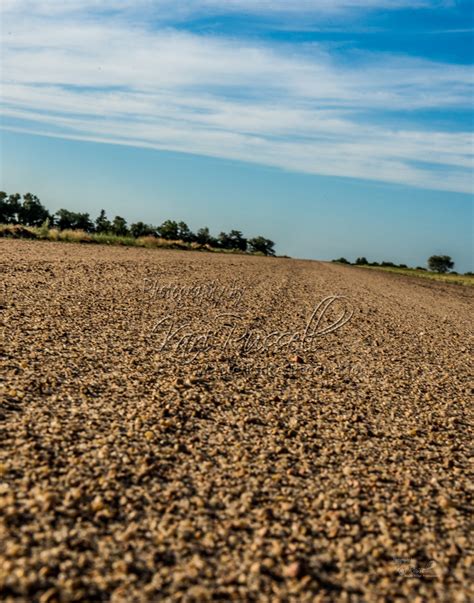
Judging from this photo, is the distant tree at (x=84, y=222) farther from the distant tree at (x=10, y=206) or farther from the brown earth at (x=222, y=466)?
the brown earth at (x=222, y=466)

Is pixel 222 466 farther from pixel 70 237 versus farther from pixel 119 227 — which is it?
pixel 119 227

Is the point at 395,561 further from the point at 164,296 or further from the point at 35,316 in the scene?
the point at 164,296

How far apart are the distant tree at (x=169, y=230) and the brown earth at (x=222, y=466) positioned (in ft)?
83.6

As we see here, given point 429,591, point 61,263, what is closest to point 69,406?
point 429,591

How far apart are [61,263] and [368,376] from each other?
8800 mm

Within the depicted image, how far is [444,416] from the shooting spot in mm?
5387

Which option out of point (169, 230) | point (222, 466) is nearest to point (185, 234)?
point (169, 230)

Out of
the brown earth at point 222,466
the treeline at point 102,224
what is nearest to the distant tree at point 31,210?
the treeline at point 102,224

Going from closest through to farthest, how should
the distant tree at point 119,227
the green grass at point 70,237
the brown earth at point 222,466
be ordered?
1. the brown earth at point 222,466
2. the green grass at point 70,237
3. the distant tree at point 119,227

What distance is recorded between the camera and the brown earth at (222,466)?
2.59 m

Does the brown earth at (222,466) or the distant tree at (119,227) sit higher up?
the distant tree at (119,227)

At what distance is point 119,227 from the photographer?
1220 inches

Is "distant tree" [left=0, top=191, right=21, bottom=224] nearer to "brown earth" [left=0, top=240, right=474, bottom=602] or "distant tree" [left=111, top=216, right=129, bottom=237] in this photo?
"distant tree" [left=111, top=216, right=129, bottom=237]

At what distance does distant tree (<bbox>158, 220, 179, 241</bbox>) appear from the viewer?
33181mm
